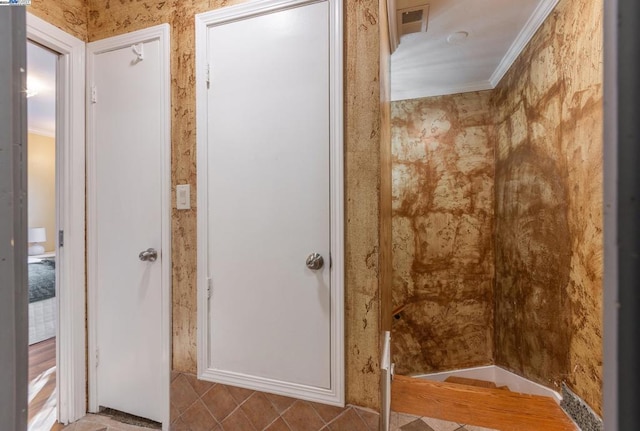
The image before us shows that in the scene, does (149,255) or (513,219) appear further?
(513,219)

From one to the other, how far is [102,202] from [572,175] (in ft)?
9.16

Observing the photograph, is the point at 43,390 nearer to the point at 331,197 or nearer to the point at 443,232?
the point at 331,197

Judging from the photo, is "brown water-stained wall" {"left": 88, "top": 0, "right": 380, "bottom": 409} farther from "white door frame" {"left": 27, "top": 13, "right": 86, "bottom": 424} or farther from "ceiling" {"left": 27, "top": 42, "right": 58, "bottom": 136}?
"ceiling" {"left": 27, "top": 42, "right": 58, "bottom": 136}

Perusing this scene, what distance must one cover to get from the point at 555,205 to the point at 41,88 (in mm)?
5022

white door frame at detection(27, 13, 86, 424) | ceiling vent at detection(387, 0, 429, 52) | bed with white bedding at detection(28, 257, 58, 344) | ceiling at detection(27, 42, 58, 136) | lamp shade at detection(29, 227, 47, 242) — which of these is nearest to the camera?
white door frame at detection(27, 13, 86, 424)

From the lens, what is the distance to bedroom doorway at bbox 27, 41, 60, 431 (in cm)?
171

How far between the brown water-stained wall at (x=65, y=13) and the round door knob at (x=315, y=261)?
1.88m

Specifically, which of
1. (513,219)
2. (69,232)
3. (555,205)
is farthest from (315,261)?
(513,219)

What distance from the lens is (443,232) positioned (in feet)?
10.3

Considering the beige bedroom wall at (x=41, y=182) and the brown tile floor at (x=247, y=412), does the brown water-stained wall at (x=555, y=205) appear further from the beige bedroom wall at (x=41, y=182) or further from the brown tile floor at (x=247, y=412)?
the beige bedroom wall at (x=41, y=182)

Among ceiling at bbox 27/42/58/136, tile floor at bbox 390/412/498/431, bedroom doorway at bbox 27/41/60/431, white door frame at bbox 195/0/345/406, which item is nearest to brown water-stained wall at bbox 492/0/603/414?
tile floor at bbox 390/412/498/431

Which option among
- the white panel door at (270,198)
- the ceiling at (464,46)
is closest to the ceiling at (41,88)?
the white panel door at (270,198)

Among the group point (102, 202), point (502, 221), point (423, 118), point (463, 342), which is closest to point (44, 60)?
point (102, 202)

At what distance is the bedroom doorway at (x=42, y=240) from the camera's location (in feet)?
5.60
